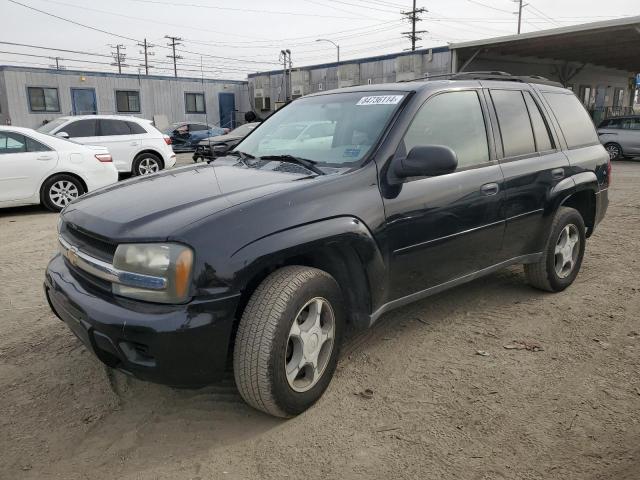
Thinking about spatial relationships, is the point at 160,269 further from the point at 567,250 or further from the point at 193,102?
the point at 193,102

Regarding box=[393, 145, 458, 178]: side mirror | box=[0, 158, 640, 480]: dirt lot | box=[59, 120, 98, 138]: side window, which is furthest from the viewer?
box=[59, 120, 98, 138]: side window

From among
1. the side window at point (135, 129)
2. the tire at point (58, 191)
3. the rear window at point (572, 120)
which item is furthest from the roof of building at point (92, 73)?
the rear window at point (572, 120)

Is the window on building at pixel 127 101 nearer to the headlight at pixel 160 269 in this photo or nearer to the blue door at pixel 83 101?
the blue door at pixel 83 101

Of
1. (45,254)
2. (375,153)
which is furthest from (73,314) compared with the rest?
(45,254)

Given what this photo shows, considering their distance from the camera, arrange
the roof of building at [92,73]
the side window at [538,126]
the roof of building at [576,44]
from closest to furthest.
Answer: the side window at [538,126]
the roof of building at [576,44]
the roof of building at [92,73]

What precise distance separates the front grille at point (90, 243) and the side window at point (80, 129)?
9238mm

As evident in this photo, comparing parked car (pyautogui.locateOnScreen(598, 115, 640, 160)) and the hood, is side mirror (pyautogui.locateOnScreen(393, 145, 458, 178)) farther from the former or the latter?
parked car (pyautogui.locateOnScreen(598, 115, 640, 160))

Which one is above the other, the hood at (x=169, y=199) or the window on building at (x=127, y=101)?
the window on building at (x=127, y=101)

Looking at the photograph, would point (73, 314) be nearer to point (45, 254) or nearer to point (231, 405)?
point (231, 405)

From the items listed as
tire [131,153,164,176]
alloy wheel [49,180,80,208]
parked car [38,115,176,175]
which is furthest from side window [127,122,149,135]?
alloy wheel [49,180,80,208]

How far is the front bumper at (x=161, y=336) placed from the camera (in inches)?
90.9

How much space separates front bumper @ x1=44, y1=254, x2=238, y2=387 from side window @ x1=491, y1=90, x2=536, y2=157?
100 inches

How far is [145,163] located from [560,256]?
9.67 metres

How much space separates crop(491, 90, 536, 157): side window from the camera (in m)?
3.91
